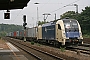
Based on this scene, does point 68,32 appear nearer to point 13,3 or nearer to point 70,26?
point 70,26

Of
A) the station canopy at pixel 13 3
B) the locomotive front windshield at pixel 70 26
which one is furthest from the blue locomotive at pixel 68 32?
the station canopy at pixel 13 3

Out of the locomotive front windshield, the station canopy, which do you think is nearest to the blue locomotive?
the locomotive front windshield

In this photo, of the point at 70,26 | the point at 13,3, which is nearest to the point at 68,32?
the point at 70,26

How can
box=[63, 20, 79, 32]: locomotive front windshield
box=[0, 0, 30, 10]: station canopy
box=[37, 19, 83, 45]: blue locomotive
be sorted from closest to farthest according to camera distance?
box=[0, 0, 30, 10]: station canopy → box=[37, 19, 83, 45]: blue locomotive → box=[63, 20, 79, 32]: locomotive front windshield

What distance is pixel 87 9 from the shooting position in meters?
64.1

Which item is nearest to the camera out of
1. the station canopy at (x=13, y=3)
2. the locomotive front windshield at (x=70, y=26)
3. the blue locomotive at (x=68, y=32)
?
the station canopy at (x=13, y=3)

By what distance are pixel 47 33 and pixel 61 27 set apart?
22.8 ft

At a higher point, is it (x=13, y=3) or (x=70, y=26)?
(x=13, y=3)

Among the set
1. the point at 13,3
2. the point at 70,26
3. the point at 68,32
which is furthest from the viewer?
the point at 70,26

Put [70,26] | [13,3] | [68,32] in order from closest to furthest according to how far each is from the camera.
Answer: [13,3]
[68,32]
[70,26]

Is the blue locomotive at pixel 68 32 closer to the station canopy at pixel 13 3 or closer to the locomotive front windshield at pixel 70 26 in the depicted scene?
the locomotive front windshield at pixel 70 26

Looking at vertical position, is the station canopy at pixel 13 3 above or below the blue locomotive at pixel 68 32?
above

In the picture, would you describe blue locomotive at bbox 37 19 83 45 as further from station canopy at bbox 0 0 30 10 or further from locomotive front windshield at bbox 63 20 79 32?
station canopy at bbox 0 0 30 10

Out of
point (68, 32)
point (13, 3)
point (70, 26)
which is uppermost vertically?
point (13, 3)
